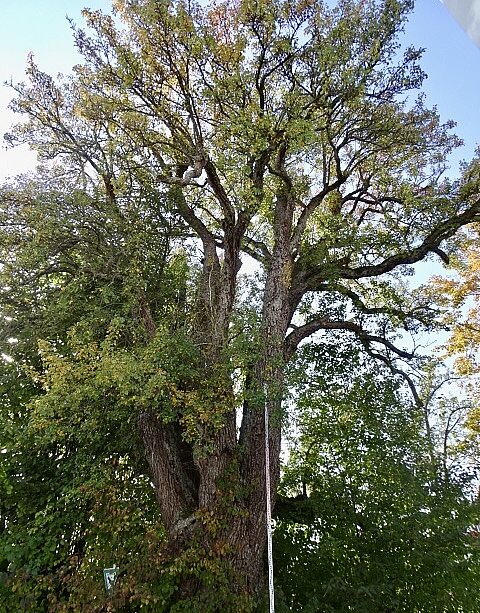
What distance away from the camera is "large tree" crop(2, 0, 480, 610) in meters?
4.16

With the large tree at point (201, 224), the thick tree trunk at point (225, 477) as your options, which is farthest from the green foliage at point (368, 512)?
the large tree at point (201, 224)

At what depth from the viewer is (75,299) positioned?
16.0 ft

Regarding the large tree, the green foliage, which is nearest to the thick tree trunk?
the large tree

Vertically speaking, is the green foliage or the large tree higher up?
the large tree

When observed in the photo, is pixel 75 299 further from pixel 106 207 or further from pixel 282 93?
pixel 282 93

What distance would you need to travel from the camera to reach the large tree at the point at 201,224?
416cm

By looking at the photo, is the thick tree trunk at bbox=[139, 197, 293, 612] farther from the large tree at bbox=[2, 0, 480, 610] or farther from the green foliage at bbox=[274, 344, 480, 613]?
the green foliage at bbox=[274, 344, 480, 613]

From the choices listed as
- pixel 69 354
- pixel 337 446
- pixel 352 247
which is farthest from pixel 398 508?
pixel 69 354

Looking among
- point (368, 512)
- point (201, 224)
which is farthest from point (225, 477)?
point (201, 224)

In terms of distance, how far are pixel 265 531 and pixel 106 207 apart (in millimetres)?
3378

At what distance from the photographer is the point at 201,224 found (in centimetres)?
591

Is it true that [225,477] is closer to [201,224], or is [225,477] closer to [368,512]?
[368,512]

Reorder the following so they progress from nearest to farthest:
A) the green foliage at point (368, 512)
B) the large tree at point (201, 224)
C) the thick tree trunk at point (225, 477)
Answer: the thick tree trunk at point (225, 477) < the large tree at point (201, 224) < the green foliage at point (368, 512)

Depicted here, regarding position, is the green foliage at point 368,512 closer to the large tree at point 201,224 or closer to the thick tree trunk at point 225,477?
the thick tree trunk at point 225,477
